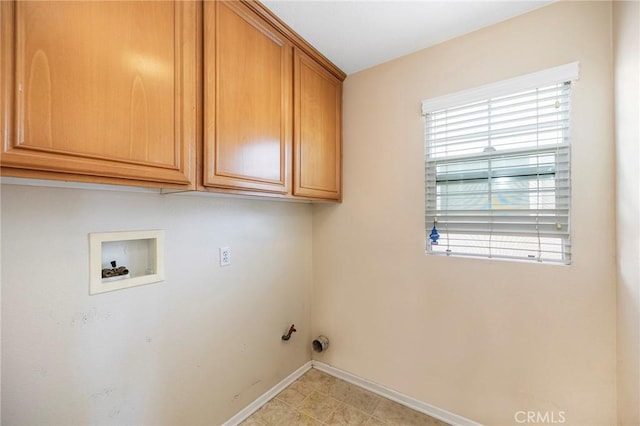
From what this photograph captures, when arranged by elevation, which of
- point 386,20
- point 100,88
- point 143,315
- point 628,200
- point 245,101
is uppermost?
point 386,20

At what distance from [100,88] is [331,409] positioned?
2.04 metres

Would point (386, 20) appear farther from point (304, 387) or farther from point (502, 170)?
point (304, 387)

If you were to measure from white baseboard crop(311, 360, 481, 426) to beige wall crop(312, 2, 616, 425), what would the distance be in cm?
4

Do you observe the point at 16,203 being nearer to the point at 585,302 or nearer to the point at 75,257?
the point at 75,257

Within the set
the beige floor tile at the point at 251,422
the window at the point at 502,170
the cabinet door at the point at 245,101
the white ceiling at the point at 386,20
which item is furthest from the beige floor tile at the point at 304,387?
the white ceiling at the point at 386,20

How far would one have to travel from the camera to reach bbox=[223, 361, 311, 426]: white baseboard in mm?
1604

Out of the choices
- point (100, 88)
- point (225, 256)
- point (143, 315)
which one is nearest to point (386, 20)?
point (100, 88)

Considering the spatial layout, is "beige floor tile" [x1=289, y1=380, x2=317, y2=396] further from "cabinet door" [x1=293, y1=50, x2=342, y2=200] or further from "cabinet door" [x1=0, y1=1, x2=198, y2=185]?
"cabinet door" [x1=0, y1=1, x2=198, y2=185]

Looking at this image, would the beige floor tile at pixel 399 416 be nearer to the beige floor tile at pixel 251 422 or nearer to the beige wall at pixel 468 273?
the beige wall at pixel 468 273

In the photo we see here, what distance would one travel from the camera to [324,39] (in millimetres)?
1616

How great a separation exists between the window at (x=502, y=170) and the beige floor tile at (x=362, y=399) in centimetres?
109

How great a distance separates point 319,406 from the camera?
5.71 ft

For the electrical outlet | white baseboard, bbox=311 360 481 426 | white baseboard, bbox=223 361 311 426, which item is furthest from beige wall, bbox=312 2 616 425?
the electrical outlet

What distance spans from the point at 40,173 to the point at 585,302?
86.8 inches
